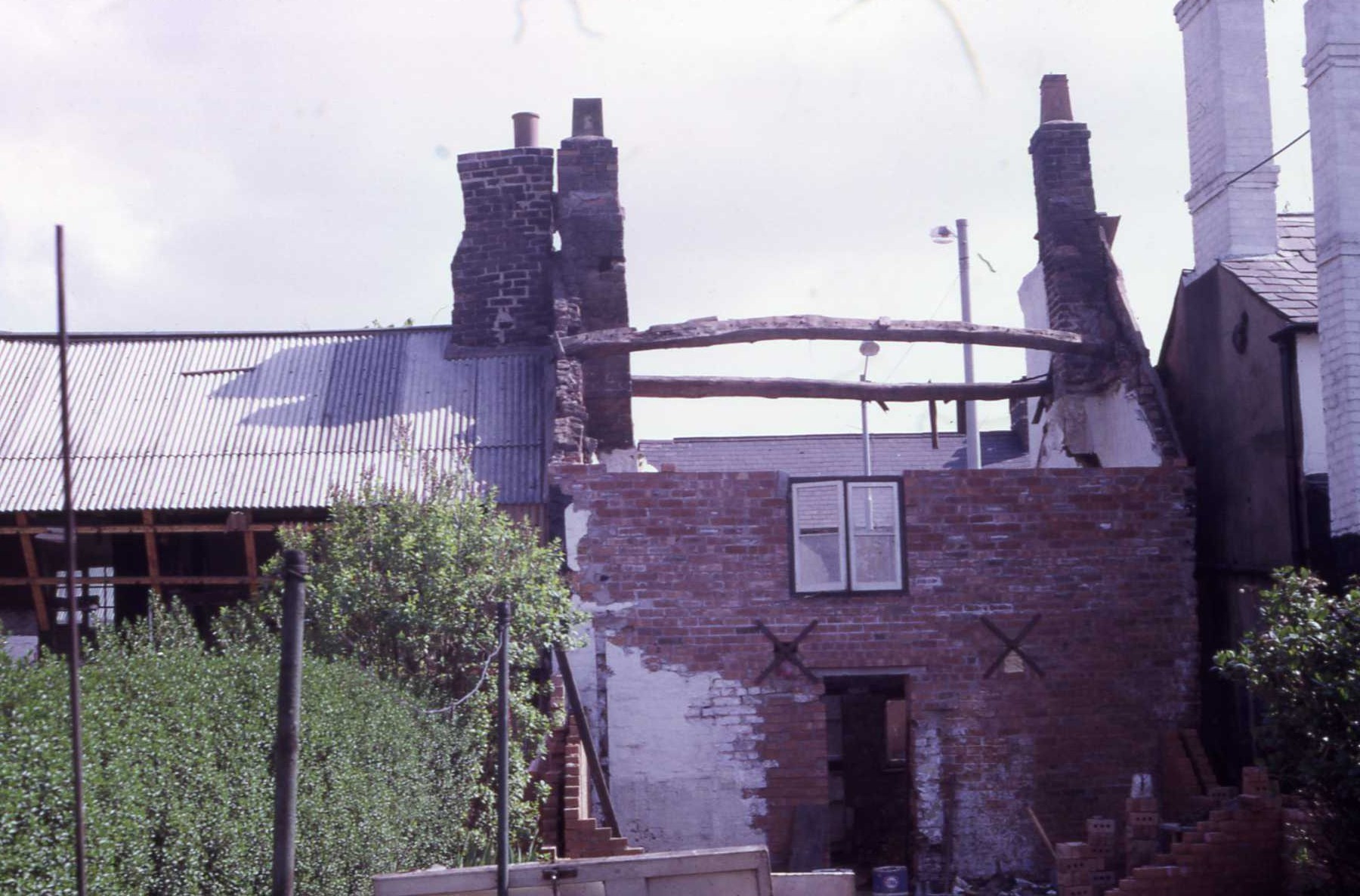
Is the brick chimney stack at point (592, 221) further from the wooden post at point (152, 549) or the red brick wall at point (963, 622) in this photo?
the wooden post at point (152, 549)

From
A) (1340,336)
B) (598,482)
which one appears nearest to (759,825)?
(598,482)

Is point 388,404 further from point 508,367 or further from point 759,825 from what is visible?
point 759,825

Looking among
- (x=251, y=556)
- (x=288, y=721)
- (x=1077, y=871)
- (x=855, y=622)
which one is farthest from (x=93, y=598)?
(x=288, y=721)

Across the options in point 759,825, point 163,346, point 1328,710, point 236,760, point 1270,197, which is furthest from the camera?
point 163,346

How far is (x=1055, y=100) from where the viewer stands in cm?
1652

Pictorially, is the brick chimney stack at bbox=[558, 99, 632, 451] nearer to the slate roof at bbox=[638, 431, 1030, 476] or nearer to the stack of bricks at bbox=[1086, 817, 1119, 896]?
the stack of bricks at bbox=[1086, 817, 1119, 896]

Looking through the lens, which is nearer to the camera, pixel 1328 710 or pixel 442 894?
pixel 442 894

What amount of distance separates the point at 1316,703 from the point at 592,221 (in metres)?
10.2

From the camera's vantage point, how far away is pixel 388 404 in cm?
1517

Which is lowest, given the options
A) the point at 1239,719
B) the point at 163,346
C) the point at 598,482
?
the point at 1239,719

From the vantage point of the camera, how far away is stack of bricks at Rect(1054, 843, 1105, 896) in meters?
11.4

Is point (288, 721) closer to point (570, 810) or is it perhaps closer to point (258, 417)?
point (570, 810)

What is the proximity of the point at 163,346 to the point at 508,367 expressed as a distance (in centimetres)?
423

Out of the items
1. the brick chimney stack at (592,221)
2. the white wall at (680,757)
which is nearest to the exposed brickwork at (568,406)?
the brick chimney stack at (592,221)
